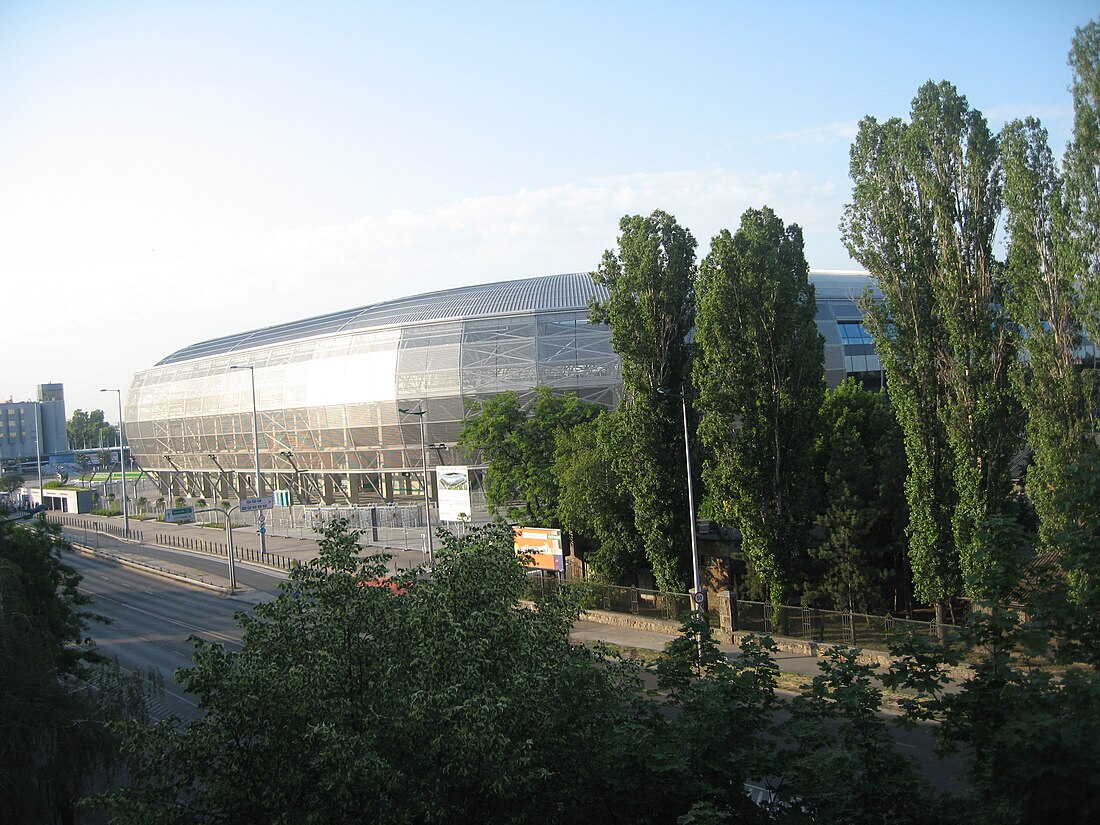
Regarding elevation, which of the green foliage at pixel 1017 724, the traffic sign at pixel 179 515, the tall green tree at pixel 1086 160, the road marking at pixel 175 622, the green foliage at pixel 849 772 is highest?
the tall green tree at pixel 1086 160

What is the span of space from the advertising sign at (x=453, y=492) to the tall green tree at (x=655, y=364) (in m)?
14.6

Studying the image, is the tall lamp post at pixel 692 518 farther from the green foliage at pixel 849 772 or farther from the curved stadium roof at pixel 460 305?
the curved stadium roof at pixel 460 305

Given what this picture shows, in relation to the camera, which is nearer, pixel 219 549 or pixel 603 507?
pixel 603 507

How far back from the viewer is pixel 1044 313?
2612 centimetres

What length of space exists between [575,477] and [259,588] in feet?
71.0

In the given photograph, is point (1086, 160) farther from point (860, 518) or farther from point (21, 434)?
point (21, 434)

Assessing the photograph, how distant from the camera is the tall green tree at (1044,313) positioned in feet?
81.1

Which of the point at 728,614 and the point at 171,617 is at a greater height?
the point at 728,614

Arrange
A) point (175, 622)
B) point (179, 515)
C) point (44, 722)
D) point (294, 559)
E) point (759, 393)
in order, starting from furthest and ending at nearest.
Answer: point (179, 515) < point (294, 559) < point (175, 622) < point (759, 393) < point (44, 722)

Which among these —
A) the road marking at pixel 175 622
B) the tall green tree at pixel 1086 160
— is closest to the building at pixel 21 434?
the road marking at pixel 175 622

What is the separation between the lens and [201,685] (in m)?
10.1

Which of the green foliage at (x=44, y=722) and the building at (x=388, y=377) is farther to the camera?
the building at (x=388, y=377)

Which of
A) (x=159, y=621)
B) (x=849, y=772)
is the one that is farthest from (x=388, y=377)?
(x=849, y=772)

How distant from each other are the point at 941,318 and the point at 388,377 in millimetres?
50327
